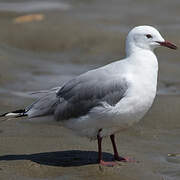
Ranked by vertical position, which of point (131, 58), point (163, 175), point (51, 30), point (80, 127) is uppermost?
point (51, 30)

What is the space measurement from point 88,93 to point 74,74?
4189 mm

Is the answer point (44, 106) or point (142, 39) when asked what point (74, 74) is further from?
point (142, 39)

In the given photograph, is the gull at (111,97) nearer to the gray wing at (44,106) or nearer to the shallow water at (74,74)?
the gray wing at (44,106)

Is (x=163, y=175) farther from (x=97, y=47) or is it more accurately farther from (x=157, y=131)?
(x=97, y=47)

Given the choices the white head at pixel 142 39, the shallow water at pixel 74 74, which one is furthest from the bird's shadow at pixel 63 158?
the white head at pixel 142 39

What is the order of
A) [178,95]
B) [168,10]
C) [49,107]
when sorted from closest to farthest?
[49,107] → [178,95] → [168,10]

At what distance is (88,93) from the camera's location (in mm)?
6496

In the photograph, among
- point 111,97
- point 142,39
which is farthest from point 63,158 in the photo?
point 142,39

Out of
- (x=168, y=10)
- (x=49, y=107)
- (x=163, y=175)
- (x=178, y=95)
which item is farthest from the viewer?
(x=168, y=10)

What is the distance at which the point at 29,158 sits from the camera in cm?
670

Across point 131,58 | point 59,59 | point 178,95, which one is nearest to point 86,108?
point 131,58

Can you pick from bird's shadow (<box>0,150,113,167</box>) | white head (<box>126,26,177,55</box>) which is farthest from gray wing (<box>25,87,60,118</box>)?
white head (<box>126,26,177,55</box>)

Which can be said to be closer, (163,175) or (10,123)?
(163,175)

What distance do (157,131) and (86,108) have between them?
1634mm
